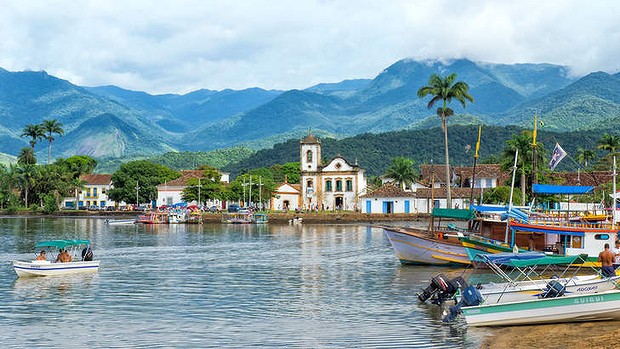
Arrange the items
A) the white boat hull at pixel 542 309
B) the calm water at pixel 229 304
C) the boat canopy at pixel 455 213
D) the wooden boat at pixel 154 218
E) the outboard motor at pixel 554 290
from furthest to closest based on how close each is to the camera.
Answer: the wooden boat at pixel 154 218
the boat canopy at pixel 455 213
the outboard motor at pixel 554 290
the white boat hull at pixel 542 309
the calm water at pixel 229 304

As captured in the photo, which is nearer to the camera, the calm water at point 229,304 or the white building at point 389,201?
the calm water at point 229,304

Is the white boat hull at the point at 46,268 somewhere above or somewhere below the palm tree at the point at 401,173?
below

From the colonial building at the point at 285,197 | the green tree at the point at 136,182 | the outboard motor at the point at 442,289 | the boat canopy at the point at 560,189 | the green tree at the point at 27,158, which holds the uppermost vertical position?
the green tree at the point at 27,158

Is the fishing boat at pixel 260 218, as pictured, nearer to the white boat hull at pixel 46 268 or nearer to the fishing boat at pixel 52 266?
the fishing boat at pixel 52 266

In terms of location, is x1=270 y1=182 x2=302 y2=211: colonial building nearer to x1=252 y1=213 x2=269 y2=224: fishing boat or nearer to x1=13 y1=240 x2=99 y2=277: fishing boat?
x1=252 y1=213 x2=269 y2=224: fishing boat

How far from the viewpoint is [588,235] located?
114ft

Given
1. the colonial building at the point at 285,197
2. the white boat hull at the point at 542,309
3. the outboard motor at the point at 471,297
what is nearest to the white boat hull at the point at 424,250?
the outboard motor at the point at 471,297

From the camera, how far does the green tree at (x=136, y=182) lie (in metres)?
130

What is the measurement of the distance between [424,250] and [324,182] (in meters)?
69.0

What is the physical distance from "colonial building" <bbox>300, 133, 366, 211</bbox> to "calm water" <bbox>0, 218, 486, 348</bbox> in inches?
2213

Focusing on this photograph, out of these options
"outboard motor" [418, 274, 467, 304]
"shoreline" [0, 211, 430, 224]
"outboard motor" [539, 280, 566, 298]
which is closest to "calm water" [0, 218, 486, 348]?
"outboard motor" [418, 274, 467, 304]

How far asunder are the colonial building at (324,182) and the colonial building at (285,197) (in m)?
9.13

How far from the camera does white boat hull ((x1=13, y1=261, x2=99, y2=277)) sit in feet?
121

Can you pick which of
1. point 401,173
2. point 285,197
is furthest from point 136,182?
point 401,173
